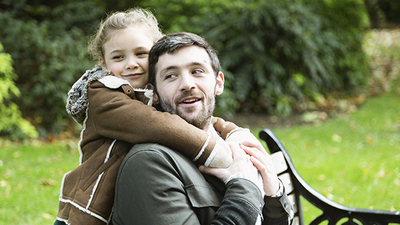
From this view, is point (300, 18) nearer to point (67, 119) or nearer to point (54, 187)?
point (67, 119)

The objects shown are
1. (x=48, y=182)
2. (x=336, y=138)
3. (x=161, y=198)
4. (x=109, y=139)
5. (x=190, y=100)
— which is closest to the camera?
(x=161, y=198)

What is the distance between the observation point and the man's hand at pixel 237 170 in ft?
6.46

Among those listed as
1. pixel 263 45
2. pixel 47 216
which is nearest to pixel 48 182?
pixel 47 216

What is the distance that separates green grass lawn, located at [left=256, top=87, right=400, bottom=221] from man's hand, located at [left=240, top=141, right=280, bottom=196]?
8.28 feet

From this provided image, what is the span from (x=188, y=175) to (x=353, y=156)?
5.52 meters

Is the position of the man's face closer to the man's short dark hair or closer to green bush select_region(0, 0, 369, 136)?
the man's short dark hair

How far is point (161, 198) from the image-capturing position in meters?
1.73

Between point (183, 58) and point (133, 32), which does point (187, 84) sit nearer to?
point (183, 58)

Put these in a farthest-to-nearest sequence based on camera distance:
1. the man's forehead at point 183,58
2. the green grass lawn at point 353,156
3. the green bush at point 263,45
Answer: the green bush at point 263,45 → the green grass lawn at point 353,156 → the man's forehead at point 183,58

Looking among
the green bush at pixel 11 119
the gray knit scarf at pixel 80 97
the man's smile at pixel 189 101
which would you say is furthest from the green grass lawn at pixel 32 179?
the man's smile at pixel 189 101

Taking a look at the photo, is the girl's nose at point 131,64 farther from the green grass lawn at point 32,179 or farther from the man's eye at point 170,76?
the green grass lawn at point 32,179

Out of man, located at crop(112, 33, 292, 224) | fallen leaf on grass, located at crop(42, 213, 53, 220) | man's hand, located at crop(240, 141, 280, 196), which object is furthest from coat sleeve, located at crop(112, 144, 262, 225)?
fallen leaf on grass, located at crop(42, 213, 53, 220)

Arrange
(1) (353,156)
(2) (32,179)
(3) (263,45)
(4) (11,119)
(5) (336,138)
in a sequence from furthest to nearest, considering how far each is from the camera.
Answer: (3) (263,45), (5) (336,138), (4) (11,119), (1) (353,156), (2) (32,179)

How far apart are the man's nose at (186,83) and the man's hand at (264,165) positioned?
437 millimetres
